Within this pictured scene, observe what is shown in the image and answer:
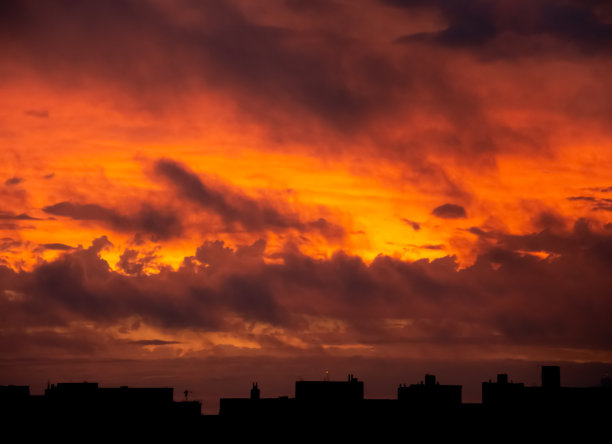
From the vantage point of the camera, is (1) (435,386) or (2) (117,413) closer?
(2) (117,413)

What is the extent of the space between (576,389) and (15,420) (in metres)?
89.2

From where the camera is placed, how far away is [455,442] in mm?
169750

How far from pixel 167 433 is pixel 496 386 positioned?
182ft

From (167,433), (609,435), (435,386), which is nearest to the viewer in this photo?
(609,435)

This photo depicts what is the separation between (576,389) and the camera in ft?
570

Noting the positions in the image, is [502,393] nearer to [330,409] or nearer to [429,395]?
[429,395]

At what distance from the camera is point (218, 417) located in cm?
18100

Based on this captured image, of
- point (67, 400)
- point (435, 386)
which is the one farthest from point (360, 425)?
point (67, 400)

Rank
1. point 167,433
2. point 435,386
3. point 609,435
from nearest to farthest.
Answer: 1. point 609,435
2. point 167,433
3. point 435,386

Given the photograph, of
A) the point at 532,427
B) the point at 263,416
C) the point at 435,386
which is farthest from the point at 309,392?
the point at 532,427

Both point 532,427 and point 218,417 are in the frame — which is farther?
point 218,417

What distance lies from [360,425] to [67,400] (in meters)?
47.8

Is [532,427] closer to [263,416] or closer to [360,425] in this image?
[360,425]

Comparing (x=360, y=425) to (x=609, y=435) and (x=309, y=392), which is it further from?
(x=609, y=435)
